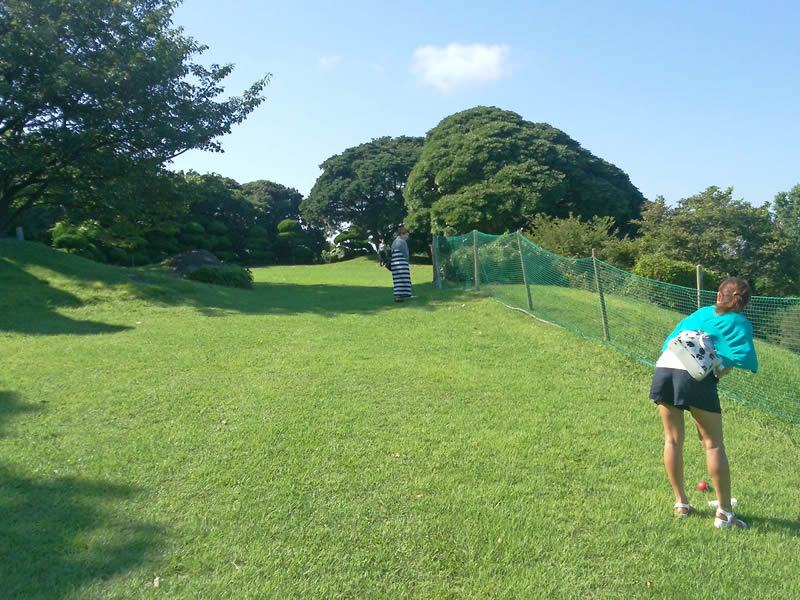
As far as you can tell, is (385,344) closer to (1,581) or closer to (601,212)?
(1,581)

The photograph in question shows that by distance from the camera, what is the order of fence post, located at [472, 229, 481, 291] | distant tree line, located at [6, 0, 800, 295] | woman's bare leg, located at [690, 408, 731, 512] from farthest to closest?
distant tree line, located at [6, 0, 800, 295]
fence post, located at [472, 229, 481, 291]
woman's bare leg, located at [690, 408, 731, 512]

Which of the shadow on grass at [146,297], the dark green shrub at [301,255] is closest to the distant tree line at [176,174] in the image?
the shadow on grass at [146,297]

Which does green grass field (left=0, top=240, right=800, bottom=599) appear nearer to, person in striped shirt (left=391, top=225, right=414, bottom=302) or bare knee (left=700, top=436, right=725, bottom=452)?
bare knee (left=700, top=436, right=725, bottom=452)

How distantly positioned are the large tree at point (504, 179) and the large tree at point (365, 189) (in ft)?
21.4

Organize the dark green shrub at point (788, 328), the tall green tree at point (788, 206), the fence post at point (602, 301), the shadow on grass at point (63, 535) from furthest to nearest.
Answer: the tall green tree at point (788, 206) < the fence post at point (602, 301) < the dark green shrub at point (788, 328) < the shadow on grass at point (63, 535)

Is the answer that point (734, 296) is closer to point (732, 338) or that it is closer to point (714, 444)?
point (732, 338)

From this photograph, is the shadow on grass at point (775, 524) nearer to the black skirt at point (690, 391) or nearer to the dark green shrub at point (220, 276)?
the black skirt at point (690, 391)

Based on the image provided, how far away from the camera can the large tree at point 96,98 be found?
567 inches

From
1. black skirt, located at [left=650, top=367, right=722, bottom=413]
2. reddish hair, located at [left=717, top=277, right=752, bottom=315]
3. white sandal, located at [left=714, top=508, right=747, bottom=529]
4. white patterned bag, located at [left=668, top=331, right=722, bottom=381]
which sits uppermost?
reddish hair, located at [left=717, top=277, right=752, bottom=315]

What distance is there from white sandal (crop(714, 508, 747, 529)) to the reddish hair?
1.19m

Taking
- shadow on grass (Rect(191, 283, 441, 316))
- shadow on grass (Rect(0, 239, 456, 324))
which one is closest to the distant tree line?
shadow on grass (Rect(0, 239, 456, 324))

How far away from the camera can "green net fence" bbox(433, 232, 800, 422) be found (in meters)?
6.75

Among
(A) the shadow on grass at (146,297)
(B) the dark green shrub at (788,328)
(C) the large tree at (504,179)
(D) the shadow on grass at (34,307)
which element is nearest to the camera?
(B) the dark green shrub at (788,328)

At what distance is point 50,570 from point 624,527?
3076 mm
